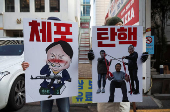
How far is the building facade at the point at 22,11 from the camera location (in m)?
13.5

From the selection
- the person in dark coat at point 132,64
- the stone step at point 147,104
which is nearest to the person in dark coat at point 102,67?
the person in dark coat at point 132,64

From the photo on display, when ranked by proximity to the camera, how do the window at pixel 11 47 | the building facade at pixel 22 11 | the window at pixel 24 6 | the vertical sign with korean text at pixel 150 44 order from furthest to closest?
the window at pixel 24 6 < the building facade at pixel 22 11 < the vertical sign with korean text at pixel 150 44 < the window at pixel 11 47

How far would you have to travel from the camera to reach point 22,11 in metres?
13.8

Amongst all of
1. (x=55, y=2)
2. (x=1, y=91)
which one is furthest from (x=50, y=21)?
(x=55, y=2)

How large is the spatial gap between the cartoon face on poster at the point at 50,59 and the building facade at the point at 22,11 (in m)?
12.3

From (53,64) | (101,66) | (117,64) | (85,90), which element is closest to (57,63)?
(53,64)

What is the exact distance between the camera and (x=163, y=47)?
622cm

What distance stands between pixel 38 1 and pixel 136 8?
37.0ft

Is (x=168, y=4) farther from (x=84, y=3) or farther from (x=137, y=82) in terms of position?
(x=84, y=3)

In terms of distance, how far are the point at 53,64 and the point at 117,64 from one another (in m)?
0.80

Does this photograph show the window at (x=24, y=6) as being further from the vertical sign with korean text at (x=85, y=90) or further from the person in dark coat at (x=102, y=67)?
the person in dark coat at (x=102, y=67)

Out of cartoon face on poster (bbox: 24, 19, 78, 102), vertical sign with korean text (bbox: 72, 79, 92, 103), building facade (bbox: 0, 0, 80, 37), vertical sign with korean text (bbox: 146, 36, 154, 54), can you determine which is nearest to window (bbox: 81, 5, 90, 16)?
building facade (bbox: 0, 0, 80, 37)

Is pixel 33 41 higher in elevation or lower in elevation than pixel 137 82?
higher

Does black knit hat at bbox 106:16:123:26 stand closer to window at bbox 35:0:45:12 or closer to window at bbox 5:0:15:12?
window at bbox 35:0:45:12
